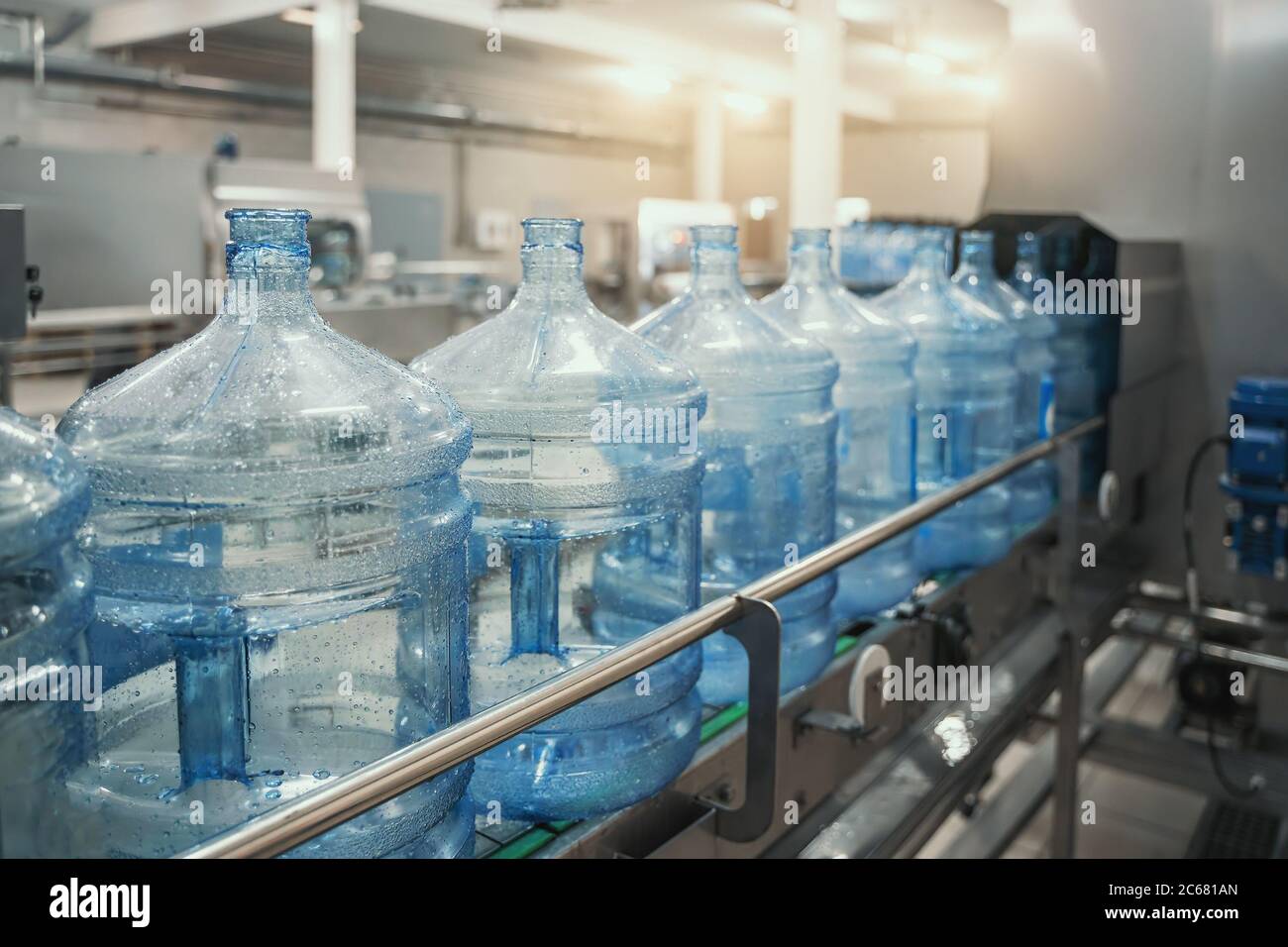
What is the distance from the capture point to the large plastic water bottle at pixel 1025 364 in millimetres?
2043

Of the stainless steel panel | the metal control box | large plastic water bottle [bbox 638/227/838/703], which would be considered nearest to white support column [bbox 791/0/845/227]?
the stainless steel panel

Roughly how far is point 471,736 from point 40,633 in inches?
11.3

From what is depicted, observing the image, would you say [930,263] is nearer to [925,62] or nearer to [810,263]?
[810,263]

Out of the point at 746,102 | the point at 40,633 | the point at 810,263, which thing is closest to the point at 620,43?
the point at 746,102

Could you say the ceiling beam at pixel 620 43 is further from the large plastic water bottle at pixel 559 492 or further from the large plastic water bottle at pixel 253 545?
the large plastic water bottle at pixel 253 545

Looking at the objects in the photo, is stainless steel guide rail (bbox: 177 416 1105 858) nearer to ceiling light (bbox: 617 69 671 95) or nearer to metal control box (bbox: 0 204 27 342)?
metal control box (bbox: 0 204 27 342)

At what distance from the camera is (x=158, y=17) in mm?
7047

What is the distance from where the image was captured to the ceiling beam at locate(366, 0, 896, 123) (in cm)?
686

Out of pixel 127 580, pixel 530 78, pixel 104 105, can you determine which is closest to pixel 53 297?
pixel 127 580

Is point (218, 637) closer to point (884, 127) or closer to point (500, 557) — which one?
point (500, 557)

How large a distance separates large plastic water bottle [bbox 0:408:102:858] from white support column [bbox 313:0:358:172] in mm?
5922

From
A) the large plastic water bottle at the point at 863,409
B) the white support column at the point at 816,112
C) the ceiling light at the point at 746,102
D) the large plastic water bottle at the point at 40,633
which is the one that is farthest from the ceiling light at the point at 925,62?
the large plastic water bottle at the point at 40,633

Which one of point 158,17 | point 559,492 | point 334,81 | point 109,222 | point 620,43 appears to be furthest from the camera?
point 620,43

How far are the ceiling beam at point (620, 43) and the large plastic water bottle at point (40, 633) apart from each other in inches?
250
